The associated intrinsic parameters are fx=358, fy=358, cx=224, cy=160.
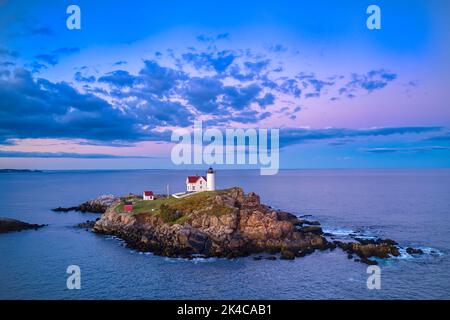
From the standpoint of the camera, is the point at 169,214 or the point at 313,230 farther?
the point at 313,230

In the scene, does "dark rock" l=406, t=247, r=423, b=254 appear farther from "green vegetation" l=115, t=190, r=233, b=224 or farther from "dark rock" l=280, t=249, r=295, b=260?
"green vegetation" l=115, t=190, r=233, b=224

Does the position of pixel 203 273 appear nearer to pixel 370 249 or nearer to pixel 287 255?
pixel 287 255

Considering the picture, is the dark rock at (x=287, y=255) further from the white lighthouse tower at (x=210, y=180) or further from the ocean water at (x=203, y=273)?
the white lighthouse tower at (x=210, y=180)

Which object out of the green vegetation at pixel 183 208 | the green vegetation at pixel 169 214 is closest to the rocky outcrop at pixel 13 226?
the green vegetation at pixel 183 208

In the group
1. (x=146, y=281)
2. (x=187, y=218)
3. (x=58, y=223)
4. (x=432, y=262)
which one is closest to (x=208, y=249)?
(x=187, y=218)

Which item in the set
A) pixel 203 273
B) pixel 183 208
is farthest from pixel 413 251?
pixel 183 208

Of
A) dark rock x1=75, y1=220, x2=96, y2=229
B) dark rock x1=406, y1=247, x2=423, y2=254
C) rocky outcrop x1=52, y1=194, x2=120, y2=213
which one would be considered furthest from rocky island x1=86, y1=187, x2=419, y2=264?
rocky outcrop x1=52, y1=194, x2=120, y2=213
